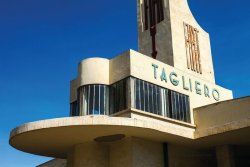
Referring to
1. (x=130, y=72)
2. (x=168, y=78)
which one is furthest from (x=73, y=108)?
(x=168, y=78)

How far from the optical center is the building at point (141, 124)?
23.6 metres

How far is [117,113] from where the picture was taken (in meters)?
25.8

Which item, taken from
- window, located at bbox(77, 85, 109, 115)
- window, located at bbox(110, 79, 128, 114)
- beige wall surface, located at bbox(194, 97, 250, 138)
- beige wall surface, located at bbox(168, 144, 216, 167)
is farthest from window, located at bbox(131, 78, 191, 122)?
Answer: beige wall surface, located at bbox(168, 144, 216, 167)

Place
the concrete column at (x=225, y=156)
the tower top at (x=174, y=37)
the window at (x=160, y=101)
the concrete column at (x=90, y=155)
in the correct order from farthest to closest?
the tower top at (x=174, y=37) → the concrete column at (x=225, y=156) → the window at (x=160, y=101) → the concrete column at (x=90, y=155)

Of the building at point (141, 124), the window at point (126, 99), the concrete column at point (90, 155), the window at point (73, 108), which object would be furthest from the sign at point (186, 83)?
the window at point (73, 108)

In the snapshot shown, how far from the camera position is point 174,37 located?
113 ft

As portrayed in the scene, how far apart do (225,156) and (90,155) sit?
10728 millimetres

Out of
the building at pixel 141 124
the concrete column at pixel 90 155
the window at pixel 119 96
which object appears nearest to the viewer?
the building at pixel 141 124

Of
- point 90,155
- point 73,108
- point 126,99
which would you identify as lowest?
point 90,155

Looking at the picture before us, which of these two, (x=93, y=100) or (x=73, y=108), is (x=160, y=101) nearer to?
(x=93, y=100)

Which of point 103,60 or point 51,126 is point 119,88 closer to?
point 103,60

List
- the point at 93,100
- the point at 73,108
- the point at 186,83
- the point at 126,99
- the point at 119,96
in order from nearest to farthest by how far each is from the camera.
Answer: the point at 126,99, the point at 119,96, the point at 93,100, the point at 186,83, the point at 73,108

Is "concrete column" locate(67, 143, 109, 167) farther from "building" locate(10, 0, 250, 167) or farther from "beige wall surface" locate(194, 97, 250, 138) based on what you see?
"beige wall surface" locate(194, 97, 250, 138)

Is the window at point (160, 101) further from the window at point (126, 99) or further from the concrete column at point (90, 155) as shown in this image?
the concrete column at point (90, 155)
